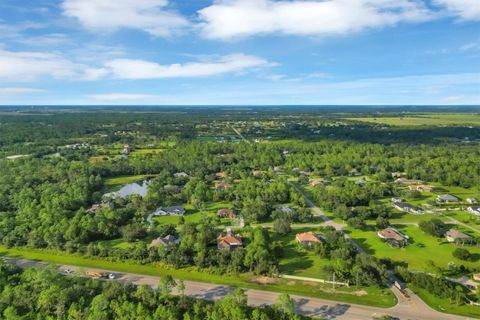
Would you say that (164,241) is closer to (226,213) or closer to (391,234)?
(226,213)

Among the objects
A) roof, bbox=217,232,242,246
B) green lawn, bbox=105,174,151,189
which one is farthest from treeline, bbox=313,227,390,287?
green lawn, bbox=105,174,151,189

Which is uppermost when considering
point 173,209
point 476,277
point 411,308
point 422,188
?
point 422,188

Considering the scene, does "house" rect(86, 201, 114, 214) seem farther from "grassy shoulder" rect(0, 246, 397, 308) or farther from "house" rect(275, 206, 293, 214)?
"house" rect(275, 206, 293, 214)

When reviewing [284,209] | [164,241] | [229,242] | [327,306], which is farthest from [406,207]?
[164,241]

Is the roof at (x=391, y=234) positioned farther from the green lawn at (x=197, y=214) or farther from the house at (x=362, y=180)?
the house at (x=362, y=180)

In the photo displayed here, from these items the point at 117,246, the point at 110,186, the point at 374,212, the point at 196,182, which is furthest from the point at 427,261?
the point at 110,186

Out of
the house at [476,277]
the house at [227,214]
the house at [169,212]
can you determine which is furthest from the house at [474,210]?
the house at [169,212]

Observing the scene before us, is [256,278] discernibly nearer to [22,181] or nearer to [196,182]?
[196,182]
